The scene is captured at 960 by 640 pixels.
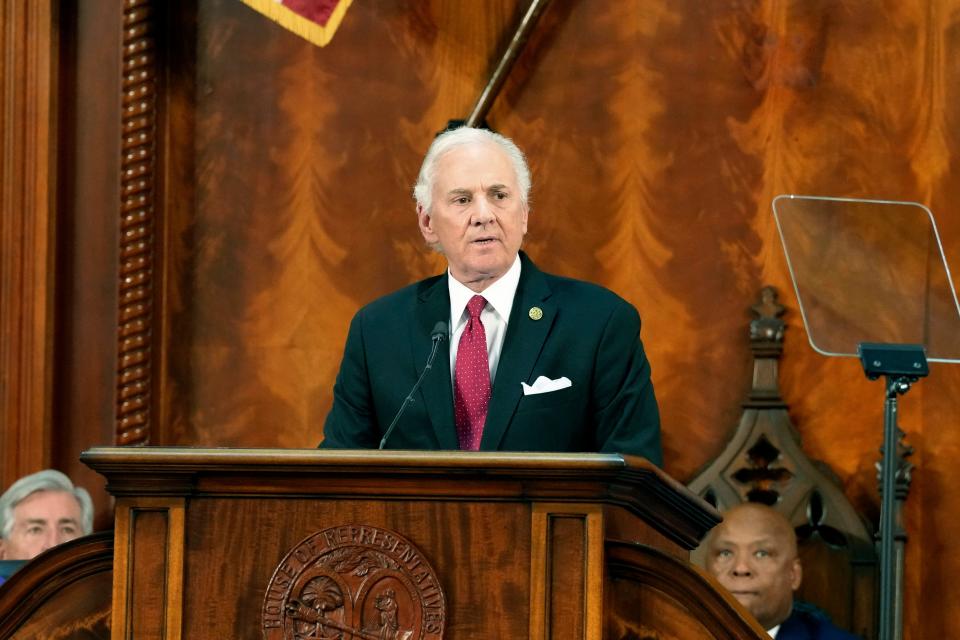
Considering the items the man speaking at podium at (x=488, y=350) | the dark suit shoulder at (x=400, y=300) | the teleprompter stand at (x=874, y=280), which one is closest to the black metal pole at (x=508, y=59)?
the teleprompter stand at (x=874, y=280)

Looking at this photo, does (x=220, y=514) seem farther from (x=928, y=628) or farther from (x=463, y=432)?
(x=928, y=628)

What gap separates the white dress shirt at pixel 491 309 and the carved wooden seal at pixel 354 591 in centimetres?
72

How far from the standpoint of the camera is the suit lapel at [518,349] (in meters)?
2.85

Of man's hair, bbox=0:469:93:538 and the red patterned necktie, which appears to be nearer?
the red patterned necktie

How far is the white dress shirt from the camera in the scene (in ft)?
9.95

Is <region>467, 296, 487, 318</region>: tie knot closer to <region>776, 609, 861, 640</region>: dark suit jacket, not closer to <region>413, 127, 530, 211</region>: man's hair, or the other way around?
<region>413, 127, 530, 211</region>: man's hair

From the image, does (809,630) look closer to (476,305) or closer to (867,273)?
(867,273)

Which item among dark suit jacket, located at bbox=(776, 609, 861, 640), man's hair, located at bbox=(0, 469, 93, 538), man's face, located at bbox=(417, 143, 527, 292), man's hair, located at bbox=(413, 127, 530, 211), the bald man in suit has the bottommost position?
dark suit jacket, located at bbox=(776, 609, 861, 640)

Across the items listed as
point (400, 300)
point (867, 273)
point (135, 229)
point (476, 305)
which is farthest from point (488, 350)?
point (135, 229)

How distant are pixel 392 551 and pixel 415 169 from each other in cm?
286

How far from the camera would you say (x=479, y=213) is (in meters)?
3.14

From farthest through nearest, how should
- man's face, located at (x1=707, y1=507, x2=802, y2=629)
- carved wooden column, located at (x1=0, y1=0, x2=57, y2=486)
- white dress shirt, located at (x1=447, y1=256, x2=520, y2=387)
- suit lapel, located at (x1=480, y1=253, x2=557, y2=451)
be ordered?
carved wooden column, located at (x1=0, y1=0, x2=57, y2=486), man's face, located at (x1=707, y1=507, x2=802, y2=629), white dress shirt, located at (x1=447, y1=256, x2=520, y2=387), suit lapel, located at (x1=480, y1=253, x2=557, y2=451)

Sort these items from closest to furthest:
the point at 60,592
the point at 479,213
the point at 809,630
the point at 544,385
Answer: the point at 60,592, the point at 544,385, the point at 479,213, the point at 809,630

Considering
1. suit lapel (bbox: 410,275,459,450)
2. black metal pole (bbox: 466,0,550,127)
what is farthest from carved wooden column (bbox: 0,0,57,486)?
suit lapel (bbox: 410,275,459,450)
